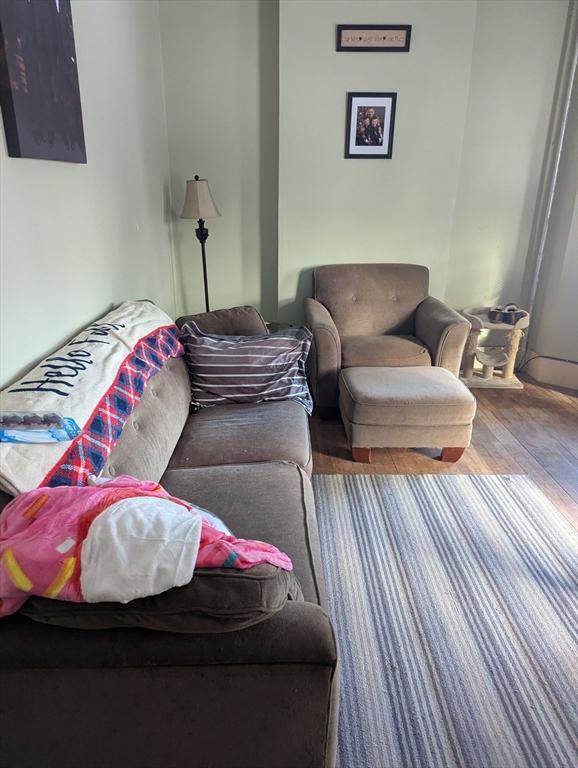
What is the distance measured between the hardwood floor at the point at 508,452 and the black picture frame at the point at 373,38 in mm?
2210

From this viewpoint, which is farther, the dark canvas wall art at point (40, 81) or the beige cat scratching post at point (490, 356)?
the beige cat scratching post at point (490, 356)

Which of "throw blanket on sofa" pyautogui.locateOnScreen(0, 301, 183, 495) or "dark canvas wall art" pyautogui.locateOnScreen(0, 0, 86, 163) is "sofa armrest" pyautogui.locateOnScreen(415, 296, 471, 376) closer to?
"throw blanket on sofa" pyautogui.locateOnScreen(0, 301, 183, 495)

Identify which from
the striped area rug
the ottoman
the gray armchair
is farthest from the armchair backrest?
the striped area rug

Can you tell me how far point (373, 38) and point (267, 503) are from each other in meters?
2.92

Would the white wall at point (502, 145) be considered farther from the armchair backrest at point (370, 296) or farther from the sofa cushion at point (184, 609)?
the sofa cushion at point (184, 609)

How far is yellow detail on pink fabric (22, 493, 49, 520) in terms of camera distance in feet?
3.07

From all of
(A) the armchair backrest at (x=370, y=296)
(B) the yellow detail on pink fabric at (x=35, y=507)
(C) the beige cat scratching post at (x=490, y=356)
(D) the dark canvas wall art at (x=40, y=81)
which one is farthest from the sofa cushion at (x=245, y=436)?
(C) the beige cat scratching post at (x=490, y=356)

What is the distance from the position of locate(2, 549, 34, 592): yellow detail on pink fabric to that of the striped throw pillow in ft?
4.55

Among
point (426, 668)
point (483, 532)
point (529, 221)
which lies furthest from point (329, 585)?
point (529, 221)

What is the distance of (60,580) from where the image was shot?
0.82 meters

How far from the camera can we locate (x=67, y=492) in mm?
Result: 979

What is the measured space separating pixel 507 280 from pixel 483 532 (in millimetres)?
2282

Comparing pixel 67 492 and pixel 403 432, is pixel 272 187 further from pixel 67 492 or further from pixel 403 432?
pixel 67 492

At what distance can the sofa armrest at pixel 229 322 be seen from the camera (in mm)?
2428
